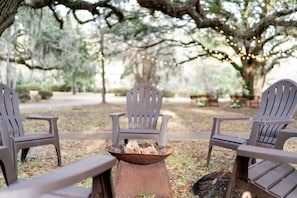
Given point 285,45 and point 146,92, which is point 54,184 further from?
point 285,45

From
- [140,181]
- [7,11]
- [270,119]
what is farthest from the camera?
[7,11]

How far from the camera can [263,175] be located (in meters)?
1.94

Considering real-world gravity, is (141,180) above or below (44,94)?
below

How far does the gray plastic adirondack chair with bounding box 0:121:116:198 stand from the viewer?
1069mm

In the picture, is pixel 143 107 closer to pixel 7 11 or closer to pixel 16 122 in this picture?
pixel 16 122

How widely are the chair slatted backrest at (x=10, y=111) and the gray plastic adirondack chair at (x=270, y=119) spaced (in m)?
2.07

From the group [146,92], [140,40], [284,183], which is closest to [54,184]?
[284,183]

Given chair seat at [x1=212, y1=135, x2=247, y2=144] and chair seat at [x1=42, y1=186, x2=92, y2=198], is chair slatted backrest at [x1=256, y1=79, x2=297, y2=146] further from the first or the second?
chair seat at [x1=42, y1=186, x2=92, y2=198]

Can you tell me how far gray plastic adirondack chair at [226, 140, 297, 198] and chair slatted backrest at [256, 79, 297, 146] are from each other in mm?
919

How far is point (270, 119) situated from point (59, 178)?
8.68ft

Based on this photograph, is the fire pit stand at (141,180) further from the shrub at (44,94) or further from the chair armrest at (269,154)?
the shrub at (44,94)

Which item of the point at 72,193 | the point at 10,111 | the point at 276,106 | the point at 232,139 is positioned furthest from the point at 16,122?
the point at 276,106

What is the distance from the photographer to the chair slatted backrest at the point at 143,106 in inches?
159

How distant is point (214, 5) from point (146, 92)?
547cm
